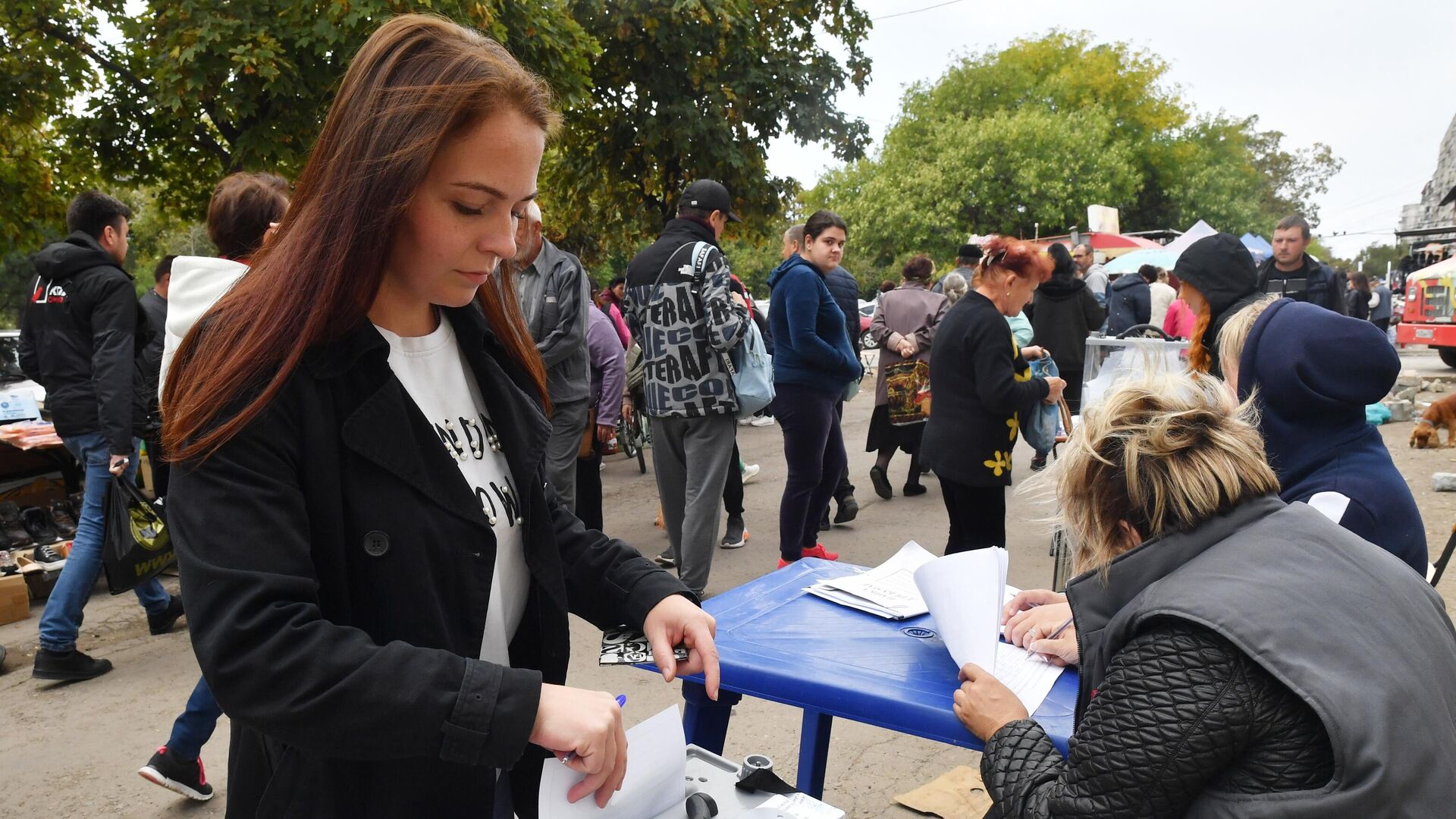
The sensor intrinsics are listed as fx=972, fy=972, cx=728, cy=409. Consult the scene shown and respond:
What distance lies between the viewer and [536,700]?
1.07 m

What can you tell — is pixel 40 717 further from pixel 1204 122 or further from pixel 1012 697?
pixel 1204 122

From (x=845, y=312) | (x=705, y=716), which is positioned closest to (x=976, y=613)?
(x=705, y=716)

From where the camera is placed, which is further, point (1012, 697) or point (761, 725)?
point (761, 725)

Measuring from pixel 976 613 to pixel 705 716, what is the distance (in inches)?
29.0

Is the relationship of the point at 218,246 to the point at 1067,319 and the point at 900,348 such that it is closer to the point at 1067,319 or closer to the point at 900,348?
the point at 900,348

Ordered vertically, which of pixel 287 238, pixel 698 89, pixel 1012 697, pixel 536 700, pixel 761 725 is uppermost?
pixel 698 89

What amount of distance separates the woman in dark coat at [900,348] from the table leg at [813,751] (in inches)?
196

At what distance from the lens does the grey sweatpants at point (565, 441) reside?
4941 millimetres

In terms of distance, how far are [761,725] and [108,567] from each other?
306cm

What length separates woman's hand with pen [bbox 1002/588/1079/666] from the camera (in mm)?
2011

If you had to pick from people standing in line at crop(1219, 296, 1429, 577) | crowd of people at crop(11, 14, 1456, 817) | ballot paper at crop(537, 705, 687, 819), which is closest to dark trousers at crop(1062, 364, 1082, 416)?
people standing in line at crop(1219, 296, 1429, 577)

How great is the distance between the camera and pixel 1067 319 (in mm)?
7836

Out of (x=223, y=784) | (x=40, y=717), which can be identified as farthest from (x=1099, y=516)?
(x=40, y=717)

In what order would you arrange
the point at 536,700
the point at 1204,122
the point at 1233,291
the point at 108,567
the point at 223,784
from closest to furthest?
the point at 536,700 < the point at 223,784 < the point at 1233,291 < the point at 108,567 < the point at 1204,122
